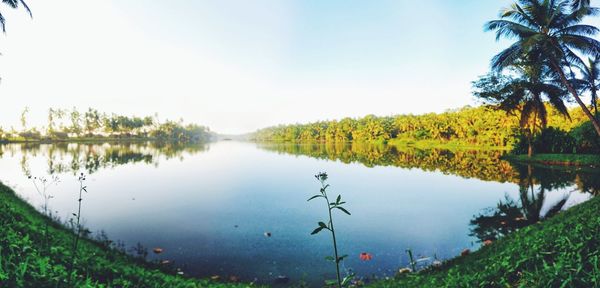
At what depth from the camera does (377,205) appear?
46.2ft

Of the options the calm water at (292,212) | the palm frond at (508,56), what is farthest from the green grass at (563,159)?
the palm frond at (508,56)

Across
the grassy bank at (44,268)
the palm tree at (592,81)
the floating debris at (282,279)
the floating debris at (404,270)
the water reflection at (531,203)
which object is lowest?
the floating debris at (282,279)

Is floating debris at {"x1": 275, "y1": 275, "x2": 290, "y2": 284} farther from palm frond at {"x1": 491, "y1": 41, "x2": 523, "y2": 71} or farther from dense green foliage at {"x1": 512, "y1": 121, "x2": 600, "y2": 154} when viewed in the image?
dense green foliage at {"x1": 512, "y1": 121, "x2": 600, "y2": 154}

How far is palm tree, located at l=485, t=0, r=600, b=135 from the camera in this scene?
53.4 feet

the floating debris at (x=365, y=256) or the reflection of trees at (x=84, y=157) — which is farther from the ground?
the reflection of trees at (x=84, y=157)

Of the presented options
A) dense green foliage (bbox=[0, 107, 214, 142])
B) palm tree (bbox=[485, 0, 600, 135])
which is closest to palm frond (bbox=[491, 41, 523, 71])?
palm tree (bbox=[485, 0, 600, 135])

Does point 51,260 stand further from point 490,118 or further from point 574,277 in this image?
point 490,118

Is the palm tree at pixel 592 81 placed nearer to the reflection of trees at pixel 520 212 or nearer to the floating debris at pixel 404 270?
the reflection of trees at pixel 520 212

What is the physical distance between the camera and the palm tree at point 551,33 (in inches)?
640

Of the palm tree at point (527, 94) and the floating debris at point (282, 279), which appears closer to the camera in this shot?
the floating debris at point (282, 279)

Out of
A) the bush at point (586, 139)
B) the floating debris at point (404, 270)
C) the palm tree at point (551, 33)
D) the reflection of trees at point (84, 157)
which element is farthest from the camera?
the reflection of trees at point (84, 157)

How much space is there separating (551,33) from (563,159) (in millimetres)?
14504

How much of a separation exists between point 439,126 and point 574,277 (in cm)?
7161

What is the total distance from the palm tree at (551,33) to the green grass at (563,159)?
30.7 ft
